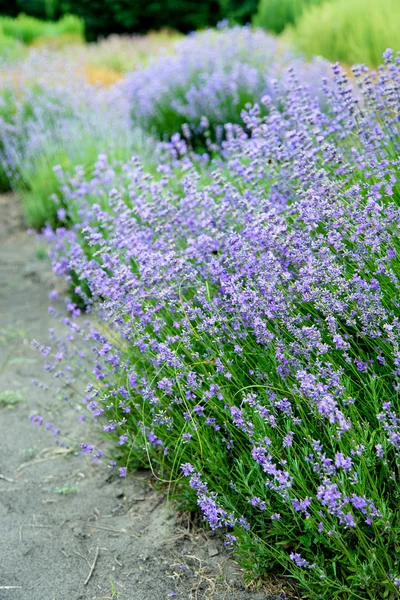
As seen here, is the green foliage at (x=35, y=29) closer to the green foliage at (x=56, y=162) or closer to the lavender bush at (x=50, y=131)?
the lavender bush at (x=50, y=131)

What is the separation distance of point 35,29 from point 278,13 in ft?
24.6

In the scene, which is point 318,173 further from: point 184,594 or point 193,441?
point 184,594

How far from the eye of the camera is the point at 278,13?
1246 centimetres

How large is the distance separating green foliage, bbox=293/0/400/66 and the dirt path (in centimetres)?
480

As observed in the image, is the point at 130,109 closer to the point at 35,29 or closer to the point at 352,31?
the point at 352,31

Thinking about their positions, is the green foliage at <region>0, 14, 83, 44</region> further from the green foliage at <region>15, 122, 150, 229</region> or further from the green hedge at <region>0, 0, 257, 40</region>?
the green foliage at <region>15, 122, 150, 229</region>

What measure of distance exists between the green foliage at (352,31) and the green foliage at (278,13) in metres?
2.62

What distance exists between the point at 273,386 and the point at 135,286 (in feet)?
2.06

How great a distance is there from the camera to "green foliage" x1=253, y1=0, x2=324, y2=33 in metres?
11.8

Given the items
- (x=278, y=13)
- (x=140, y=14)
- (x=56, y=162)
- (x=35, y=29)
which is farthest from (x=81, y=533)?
(x=140, y=14)

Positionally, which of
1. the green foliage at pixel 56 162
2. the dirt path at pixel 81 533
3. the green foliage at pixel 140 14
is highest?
the green foliage at pixel 140 14

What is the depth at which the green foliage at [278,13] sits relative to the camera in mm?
11781

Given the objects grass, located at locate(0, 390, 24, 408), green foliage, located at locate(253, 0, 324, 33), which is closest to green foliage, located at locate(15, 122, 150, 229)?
grass, located at locate(0, 390, 24, 408)

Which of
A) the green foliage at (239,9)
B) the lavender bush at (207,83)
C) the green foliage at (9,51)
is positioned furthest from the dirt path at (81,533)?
the green foliage at (239,9)
